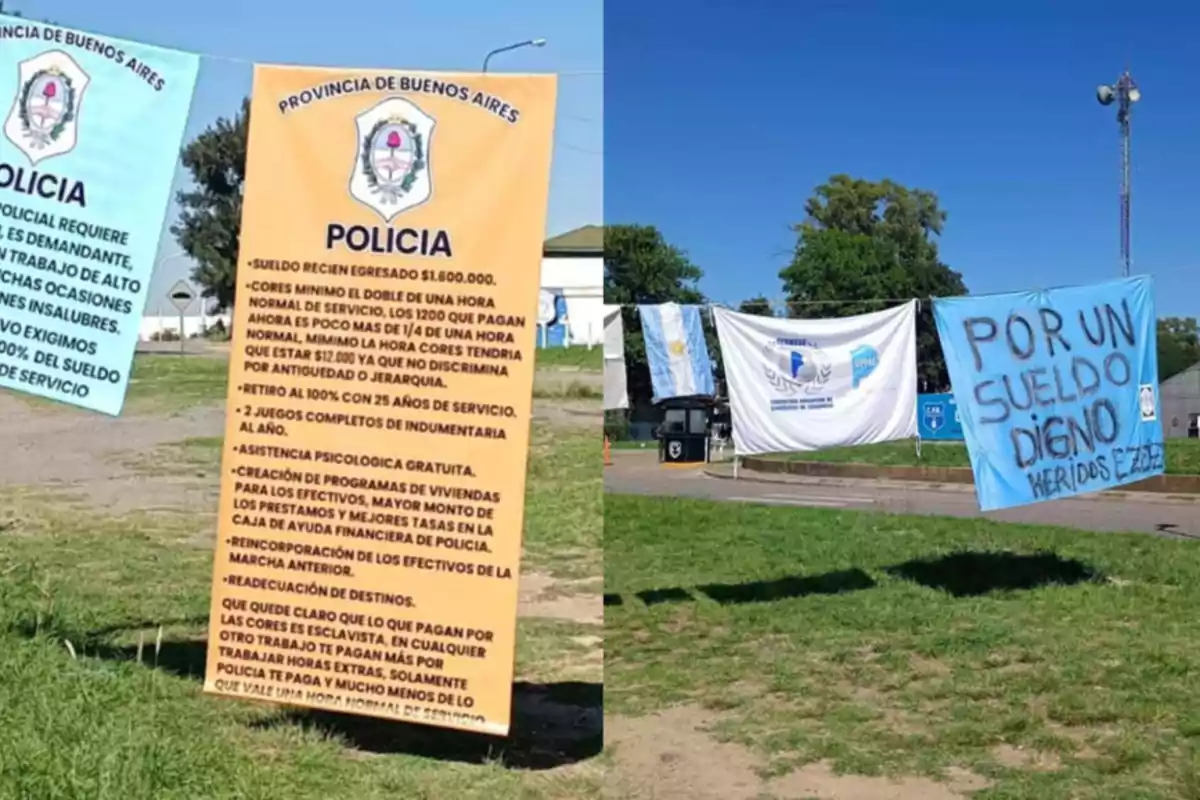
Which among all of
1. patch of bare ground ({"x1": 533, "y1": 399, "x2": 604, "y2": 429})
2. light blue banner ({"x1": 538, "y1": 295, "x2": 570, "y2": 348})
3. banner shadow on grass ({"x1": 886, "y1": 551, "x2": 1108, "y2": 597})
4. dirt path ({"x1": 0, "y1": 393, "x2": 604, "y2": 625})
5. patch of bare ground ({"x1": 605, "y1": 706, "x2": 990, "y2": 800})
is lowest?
patch of bare ground ({"x1": 605, "y1": 706, "x2": 990, "y2": 800})

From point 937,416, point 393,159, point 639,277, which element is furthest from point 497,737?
point 937,416

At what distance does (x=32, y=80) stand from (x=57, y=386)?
983mm

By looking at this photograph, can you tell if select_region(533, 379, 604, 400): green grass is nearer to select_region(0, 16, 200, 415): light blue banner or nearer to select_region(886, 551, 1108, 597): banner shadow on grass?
select_region(886, 551, 1108, 597): banner shadow on grass

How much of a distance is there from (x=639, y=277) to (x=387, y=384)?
684 centimetres

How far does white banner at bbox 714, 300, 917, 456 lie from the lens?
6332mm

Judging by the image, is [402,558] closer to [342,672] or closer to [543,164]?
[342,672]

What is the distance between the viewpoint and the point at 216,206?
877cm

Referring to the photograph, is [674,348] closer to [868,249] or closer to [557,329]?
[557,329]

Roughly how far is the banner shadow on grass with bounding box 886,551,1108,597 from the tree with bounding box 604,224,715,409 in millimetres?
2167

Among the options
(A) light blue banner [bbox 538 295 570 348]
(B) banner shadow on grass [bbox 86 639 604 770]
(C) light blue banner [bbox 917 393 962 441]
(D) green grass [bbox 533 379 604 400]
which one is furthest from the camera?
(C) light blue banner [bbox 917 393 962 441]

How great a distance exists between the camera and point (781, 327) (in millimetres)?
6383

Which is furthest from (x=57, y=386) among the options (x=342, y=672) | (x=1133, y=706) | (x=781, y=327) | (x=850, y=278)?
(x=850, y=278)

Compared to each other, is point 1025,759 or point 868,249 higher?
point 868,249

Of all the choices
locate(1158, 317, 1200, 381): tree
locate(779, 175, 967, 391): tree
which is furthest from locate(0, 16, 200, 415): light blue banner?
locate(779, 175, 967, 391): tree
